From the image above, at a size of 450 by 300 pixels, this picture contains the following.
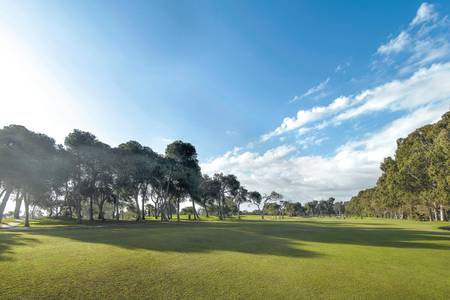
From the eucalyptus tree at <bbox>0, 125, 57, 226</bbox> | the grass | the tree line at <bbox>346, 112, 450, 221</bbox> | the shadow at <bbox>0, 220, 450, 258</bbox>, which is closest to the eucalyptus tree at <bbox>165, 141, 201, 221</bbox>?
the eucalyptus tree at <bbox>0, 125, 57, 226</bbox>

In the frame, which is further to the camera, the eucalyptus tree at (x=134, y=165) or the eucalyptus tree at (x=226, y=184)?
the eucalyptus tree at (x=226, y=184)

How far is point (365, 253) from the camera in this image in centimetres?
1410

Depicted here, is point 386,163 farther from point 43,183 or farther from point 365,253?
point 43,183

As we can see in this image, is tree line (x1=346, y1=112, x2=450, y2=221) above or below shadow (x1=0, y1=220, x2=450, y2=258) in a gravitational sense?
above

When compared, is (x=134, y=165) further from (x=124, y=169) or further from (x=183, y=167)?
(x=183, y=167)

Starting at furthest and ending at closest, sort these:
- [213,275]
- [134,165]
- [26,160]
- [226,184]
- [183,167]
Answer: [226,184]
[183,167]
[134,165]
[26,160]
[213,275]

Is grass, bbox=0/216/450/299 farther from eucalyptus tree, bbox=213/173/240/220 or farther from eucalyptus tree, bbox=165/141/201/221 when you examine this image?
eucalyptus tree, bbox=213/173/240/220

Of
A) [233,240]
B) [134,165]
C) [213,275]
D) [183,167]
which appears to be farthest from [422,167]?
[134,165]

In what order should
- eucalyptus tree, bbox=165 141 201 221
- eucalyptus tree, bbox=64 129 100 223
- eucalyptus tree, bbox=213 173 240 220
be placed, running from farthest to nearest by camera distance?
eucalyptus tree, bbox=213 173 240 220 → eucalyptus tree, bbox=165 141 201 221 → eucalyptus tree, bbox=64 129 100 223

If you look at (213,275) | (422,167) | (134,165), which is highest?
(134,165)

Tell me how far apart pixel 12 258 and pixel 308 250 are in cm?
1449

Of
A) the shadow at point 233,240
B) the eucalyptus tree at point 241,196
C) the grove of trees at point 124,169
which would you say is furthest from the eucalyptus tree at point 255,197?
the shadow at point 233,240

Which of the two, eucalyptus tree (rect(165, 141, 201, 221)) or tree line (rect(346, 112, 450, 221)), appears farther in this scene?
eucalyptus tree (rect(165, 141, 201, 221))

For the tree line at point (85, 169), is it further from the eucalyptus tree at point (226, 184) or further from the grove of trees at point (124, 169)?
the eucalyptus tree at point (226, 184)
